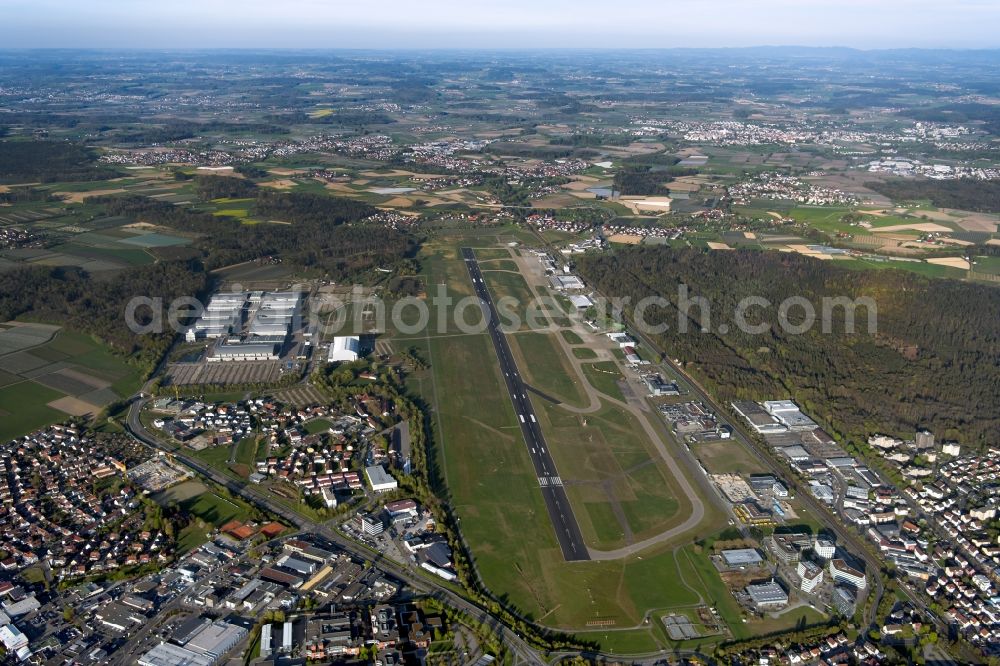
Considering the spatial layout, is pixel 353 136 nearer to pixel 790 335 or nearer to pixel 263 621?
pixel 790 335

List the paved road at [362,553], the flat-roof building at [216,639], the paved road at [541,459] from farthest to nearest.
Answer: the paved road at [541,459], the paved road at [362,553], the flat-roof building at [216,639]

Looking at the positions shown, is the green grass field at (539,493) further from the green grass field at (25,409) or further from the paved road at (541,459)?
the green grass field at (25,409)

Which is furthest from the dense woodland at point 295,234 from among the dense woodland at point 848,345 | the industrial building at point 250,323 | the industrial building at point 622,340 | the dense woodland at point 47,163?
the industrial building at point 622,340

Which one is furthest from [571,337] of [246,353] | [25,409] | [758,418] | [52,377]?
[25,409]

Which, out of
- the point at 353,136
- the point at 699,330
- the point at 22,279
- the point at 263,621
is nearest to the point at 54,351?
the point at 22,279

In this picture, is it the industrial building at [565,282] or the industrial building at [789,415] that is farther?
the industrial building at [565,282]

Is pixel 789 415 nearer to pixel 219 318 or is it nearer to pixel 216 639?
pixel 216 639

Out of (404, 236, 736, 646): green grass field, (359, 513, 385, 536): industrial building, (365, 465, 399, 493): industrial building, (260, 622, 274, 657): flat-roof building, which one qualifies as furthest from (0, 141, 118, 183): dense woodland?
(260, 622, 274, 657): flat-roof building
